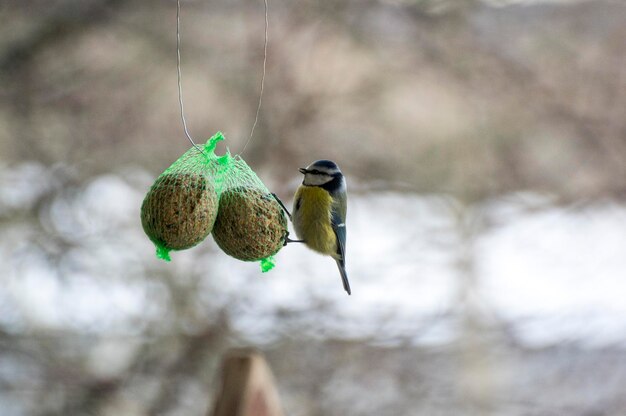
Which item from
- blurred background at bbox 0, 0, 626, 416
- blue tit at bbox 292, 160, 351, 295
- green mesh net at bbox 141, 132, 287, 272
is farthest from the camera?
blurred background at bbox 0, 0, 626, 416

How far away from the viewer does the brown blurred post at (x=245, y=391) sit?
182cm

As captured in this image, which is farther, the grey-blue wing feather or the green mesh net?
the grey-blue wing feather

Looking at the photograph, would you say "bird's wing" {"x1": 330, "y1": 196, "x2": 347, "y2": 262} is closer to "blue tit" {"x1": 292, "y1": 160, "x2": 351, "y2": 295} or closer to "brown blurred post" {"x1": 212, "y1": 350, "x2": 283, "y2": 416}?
"blue tit" {"x1": 292, "y1": 160, "x2": 351, "y2": 295}

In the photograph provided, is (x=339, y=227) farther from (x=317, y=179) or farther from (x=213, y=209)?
(x=213, y=209)

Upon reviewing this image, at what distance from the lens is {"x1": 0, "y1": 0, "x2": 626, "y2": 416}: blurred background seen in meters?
4.04

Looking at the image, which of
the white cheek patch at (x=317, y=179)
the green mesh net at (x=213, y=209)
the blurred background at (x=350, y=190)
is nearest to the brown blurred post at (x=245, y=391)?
the green mesh net at (x=213, y=209)

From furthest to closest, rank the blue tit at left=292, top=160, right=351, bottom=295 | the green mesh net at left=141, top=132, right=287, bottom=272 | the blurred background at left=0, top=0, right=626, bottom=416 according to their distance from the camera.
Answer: the blurred background at left=0, top=0, right=626, bottom=416, the blue tit at left=292, top=160, right=351, bottom=295, the green mesh net at left=141, top=132, right=287, bottom=272

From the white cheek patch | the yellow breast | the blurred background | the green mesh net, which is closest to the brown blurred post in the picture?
the green mesh net

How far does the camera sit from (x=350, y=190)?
4.16 meters

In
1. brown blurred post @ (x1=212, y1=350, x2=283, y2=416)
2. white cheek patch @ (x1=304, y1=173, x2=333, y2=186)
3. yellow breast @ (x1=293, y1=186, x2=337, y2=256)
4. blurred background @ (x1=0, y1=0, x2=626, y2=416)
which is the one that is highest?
blurred background @ (x1=0, y1=0, x2=626, y2=416)

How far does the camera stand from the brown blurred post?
1.82m

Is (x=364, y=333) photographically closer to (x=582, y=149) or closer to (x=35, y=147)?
(x=582, y=149)

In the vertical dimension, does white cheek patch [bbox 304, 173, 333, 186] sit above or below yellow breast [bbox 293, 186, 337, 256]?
above

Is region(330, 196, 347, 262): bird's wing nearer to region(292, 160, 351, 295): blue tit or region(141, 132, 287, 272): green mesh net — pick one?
region(292, 160, 351, 295): blue tit
